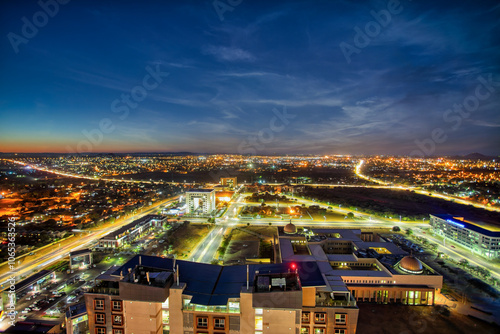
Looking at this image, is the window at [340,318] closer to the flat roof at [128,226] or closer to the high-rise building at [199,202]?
the flat roof at [128,226]

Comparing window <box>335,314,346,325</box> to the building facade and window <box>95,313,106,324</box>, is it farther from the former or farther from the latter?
the building facade

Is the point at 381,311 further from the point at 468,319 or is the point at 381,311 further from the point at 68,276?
the point at 68,276

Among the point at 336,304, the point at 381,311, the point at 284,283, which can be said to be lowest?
the point at 381,311

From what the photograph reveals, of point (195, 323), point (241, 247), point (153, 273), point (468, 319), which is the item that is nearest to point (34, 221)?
point (241, 247)

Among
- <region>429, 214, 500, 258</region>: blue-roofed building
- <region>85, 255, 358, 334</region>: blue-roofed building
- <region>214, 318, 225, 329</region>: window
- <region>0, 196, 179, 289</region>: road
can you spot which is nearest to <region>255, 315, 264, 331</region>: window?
<region>85, 255, 358, 334</region>: blue-roofed building

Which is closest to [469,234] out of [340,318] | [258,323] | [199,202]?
[340,318]

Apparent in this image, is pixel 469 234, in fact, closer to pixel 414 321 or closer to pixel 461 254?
pixel 461 254

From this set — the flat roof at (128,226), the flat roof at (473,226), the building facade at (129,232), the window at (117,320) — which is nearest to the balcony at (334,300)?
the window at (117,320)
